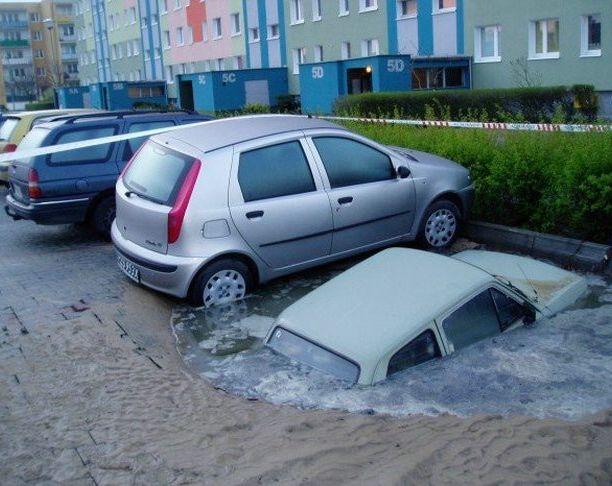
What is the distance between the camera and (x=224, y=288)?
25.1 ft

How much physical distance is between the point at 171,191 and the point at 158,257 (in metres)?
0.62

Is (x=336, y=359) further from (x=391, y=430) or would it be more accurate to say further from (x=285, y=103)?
(x=285, y=103)

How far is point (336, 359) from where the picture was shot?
5578 millimetres

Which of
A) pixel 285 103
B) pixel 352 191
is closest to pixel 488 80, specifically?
pixel 285 103

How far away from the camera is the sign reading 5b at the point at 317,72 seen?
3155cm

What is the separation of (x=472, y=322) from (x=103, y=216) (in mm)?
6658

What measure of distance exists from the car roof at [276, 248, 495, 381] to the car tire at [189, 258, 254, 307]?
1.48 metres

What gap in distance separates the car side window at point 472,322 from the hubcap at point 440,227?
3090 mm

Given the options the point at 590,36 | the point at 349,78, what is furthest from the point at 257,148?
the point at 349,78

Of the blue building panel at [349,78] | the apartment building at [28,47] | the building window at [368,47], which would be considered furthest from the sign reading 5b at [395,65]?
the apartment building at [28,47]

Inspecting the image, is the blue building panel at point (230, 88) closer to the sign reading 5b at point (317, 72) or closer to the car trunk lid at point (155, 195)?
the sign reading 5b at point (317, 72)

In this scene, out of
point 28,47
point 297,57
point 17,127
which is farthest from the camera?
point 28,47

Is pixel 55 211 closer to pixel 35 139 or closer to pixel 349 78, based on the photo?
pixel 35 139

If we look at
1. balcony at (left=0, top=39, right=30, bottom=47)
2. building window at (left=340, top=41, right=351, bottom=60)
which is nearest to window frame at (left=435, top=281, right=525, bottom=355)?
building window at (left=340, top=41, right=351, bottom=60)
